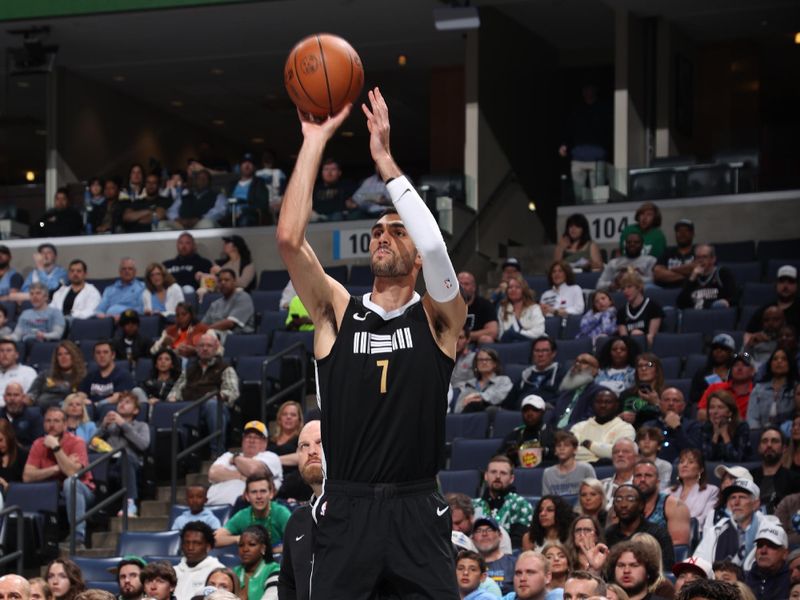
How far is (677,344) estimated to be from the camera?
13.4 m

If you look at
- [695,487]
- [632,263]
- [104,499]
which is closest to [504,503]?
[695,487]

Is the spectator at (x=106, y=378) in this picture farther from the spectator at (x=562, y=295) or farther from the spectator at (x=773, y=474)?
the spectator at (x=773, y=474)

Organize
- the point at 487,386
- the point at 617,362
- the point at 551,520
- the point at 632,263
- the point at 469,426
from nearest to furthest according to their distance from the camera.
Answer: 1. the point at 551,520
2. the point at 617,362
3. the point at 469,426
4. the point at 487,386
5. the point at 632,263

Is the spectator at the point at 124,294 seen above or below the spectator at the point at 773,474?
above

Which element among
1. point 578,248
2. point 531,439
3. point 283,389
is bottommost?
point 531,439

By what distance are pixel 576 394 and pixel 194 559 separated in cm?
330

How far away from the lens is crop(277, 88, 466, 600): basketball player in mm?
4859

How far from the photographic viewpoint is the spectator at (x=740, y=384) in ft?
39.0

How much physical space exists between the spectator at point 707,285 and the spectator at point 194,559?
17.3 ft

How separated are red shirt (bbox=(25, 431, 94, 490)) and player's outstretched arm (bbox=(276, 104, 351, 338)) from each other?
8.16 m

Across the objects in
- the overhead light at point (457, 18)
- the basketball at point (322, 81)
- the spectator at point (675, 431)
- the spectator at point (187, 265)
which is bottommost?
the spectator at point (675, 431)

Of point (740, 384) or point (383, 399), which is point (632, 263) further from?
point (383, 399)

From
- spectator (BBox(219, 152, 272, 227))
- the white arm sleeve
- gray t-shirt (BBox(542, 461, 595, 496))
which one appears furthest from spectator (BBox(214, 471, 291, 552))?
spectator (BBox(219, 152, 272, 227))

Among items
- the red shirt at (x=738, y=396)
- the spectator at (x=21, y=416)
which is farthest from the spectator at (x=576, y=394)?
the spectator at (x=21, y=416)
